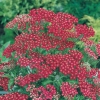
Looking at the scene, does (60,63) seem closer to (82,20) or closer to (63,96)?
(63,96)

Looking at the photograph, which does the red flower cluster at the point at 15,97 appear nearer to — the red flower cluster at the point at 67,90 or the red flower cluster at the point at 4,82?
the red flower cluster at the point at 4,82

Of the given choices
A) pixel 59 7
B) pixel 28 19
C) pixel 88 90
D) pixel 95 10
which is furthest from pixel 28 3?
pixel 88 90

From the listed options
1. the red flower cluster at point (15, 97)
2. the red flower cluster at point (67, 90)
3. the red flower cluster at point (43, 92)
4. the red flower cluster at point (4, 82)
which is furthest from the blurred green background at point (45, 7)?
the red flower cluster at point (67, 90)

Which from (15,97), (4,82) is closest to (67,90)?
(15,97)

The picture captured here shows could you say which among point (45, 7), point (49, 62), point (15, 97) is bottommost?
point (15, 97)

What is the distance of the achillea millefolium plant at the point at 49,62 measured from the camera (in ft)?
14.3

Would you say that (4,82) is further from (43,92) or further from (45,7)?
(45,7)

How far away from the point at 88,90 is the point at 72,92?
0.18 meters

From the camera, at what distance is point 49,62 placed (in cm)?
438

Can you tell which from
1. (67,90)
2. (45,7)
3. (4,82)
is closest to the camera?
(67,90)

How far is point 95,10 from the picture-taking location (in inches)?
309

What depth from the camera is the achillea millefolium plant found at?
14.3 ft

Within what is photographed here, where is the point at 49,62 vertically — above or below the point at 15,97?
above

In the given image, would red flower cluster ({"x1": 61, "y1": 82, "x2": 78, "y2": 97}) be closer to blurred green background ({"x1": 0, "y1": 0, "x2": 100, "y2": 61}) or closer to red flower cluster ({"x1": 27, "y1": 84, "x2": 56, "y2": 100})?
red flower cluster ({"x1": 27, "y1": 84, "x2": 56, "y2": 100})
